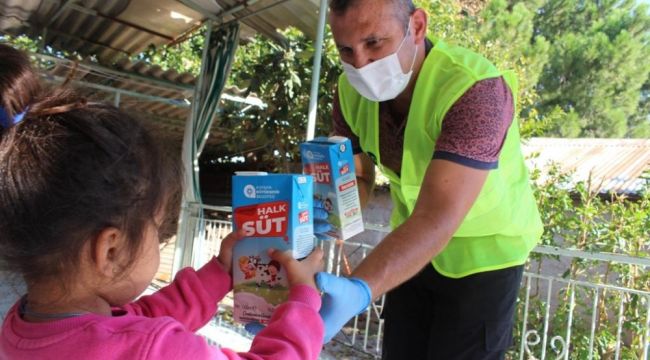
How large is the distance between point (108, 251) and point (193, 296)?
36 centimetres

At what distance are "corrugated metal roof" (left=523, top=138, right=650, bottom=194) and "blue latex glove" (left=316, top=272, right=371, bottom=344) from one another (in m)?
6.80

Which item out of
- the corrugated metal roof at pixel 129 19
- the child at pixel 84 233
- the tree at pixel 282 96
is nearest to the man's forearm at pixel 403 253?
the child at pixel 84 233

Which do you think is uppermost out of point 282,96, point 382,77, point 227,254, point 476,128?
point 282,96

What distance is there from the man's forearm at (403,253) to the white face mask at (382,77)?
476mm

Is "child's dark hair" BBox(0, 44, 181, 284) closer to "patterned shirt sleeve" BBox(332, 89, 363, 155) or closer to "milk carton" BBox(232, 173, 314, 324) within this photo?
"milk carton" BBox(232, 173, 314, 324)

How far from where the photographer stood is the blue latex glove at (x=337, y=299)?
1089mm

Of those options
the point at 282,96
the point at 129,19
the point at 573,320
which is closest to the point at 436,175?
the point at 573,320

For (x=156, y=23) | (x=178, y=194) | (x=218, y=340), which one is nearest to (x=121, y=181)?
(x=178, y=194)

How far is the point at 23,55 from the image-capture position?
1004mm

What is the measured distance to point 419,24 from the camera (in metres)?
1.60

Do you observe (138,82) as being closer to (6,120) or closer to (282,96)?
(282,96)

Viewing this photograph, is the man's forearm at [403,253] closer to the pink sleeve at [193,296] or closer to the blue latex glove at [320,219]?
the blue latex glove at [320,219]

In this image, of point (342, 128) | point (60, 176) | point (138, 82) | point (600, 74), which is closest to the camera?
point (60, 176)

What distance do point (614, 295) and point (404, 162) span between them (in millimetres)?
3502
